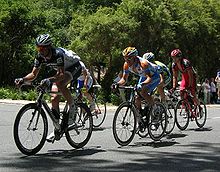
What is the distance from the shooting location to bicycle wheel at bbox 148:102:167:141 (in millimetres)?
9820

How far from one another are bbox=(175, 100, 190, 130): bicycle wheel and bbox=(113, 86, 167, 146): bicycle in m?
1.63

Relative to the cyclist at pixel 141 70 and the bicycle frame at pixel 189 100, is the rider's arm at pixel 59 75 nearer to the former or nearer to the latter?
the cyclist at pixel 141 70

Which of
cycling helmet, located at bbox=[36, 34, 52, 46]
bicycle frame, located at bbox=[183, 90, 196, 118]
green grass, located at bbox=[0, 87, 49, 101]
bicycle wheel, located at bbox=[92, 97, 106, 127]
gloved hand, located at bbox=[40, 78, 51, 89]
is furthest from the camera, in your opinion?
green grass, located at bbox=[0, 87, 49, 101]

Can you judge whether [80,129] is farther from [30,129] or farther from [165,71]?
[165,71]

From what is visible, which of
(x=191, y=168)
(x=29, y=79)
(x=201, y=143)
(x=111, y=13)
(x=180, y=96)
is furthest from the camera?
(x=111, y=13)

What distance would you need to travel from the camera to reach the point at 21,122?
25.4 feet

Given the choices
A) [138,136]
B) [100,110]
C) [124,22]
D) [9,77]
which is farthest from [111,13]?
[138,136]

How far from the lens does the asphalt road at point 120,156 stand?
7.27 metres

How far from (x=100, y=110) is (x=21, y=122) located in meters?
5.43

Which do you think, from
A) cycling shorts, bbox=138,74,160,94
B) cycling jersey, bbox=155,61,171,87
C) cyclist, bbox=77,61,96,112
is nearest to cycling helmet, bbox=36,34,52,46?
cycling shorts, bbox=138,74,160,94

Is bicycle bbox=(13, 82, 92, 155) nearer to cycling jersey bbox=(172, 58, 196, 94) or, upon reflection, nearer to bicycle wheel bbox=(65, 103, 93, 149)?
bicycle wheel bbox=(65, 103, 93, 149)

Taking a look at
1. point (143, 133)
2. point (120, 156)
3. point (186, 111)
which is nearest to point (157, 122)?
point (143, 133)

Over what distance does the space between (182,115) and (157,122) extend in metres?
2.07

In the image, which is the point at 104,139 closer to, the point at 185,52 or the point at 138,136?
the point at 138,136
